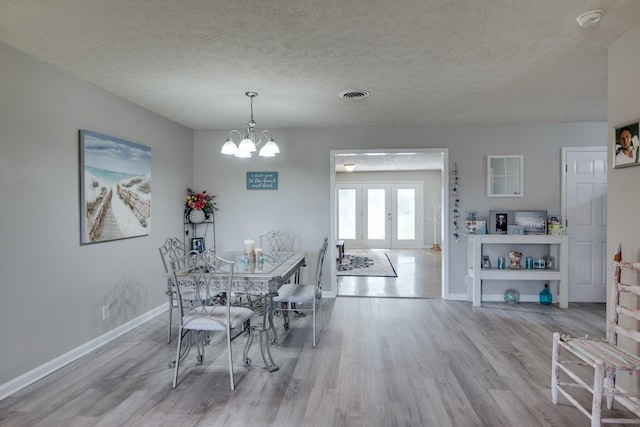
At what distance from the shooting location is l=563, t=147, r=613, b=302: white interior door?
4.61m

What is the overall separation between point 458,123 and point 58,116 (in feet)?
14.4

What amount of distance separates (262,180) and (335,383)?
316cm

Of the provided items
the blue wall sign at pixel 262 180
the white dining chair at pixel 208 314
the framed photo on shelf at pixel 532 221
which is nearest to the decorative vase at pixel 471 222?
the framed photo on shelf at pixel 532 221

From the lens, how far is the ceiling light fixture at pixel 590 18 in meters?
2.00

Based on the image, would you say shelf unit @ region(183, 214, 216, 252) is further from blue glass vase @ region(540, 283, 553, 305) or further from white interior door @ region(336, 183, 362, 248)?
white interior door @ region(336, 183, 362, 248)

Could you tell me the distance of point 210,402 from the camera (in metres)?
2.29

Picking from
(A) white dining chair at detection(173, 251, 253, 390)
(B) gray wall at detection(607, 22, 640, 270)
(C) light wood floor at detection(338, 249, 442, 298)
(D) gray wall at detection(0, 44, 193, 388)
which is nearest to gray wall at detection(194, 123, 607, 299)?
(C) light wood floor at detection(338, 249, 442, 298)

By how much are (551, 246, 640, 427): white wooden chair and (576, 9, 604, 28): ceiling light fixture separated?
4.76 ft

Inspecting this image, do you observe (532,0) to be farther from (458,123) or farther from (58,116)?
(58,116)

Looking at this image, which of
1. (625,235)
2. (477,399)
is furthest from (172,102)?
(625,235)

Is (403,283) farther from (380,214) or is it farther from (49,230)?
(380,214)

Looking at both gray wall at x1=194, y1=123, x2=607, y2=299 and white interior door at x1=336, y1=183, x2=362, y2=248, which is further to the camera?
white interior door at x1=336, y1=183, x2=362, y2=248

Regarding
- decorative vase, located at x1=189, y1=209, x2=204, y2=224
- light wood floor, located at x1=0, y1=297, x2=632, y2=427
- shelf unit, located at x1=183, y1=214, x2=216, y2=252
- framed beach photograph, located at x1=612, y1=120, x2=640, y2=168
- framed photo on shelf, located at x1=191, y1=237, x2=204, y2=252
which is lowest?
light wood floor, located at x1=0, y1=297, x2=632, y2=427

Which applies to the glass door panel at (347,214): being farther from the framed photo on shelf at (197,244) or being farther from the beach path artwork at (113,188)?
the beach path artwork at (113,188)
